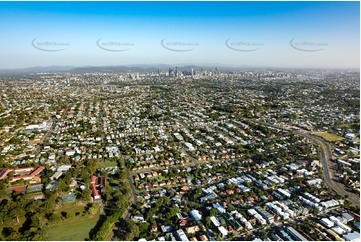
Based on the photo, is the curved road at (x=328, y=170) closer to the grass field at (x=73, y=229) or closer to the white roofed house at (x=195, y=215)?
the white roofed house at (x=195, y=215)

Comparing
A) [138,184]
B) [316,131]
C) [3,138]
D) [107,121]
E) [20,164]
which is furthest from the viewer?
[107,121]

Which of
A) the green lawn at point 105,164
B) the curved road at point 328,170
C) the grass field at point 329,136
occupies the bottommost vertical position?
the curved road at point 328,170

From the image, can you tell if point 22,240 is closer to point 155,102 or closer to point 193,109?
point 193,109

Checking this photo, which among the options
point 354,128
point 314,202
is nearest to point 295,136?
point 354,128

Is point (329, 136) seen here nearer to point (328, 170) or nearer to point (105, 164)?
point (328, 170)

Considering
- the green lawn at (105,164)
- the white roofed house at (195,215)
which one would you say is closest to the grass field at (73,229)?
the white roofed house at (195,215)

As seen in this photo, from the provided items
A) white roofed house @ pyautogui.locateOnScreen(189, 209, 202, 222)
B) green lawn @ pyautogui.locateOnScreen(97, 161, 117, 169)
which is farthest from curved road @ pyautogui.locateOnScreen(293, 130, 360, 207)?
green lawn @ pyautogui.locateOnScreen(97, 161, 117, 169)

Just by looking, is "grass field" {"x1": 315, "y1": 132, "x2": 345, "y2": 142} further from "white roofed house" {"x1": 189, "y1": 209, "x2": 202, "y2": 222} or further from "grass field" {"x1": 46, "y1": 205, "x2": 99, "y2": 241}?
"grass field" {"x1": 46, "y1": 205, "x2": 99, "y2": 241}

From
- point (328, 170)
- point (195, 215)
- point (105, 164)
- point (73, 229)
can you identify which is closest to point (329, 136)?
point (328, 170)
